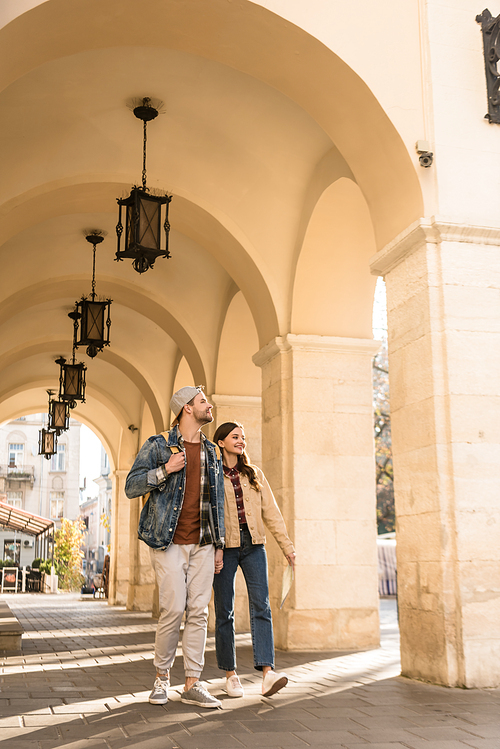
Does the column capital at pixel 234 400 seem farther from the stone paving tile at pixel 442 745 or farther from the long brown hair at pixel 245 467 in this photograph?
the stone paving tile at pixel 442 745

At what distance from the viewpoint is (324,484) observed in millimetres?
7992

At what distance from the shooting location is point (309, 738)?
347 centimetres

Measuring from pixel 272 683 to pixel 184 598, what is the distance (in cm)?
71

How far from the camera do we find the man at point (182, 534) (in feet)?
13.8

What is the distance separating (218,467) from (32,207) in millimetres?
5307

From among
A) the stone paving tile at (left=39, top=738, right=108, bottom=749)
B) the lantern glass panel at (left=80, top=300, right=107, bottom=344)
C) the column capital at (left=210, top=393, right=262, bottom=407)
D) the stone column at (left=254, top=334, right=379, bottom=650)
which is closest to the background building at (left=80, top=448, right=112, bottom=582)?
the column capital at (left=210, top=393, right=262, bottom=407)

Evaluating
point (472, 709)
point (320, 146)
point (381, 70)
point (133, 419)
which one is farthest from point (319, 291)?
point (133, 419)

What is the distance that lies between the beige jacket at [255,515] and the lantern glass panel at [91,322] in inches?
230

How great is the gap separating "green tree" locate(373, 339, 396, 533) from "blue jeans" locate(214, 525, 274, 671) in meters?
18.4

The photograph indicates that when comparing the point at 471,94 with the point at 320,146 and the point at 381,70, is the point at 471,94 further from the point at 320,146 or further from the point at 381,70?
the point at 320,146

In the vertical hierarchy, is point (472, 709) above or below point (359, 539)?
below

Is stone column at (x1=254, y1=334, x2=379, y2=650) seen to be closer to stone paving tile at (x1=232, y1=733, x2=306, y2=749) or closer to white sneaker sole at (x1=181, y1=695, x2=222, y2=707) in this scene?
white sneaker sole at (x1=181, y1=695, x2=222, y2=707)

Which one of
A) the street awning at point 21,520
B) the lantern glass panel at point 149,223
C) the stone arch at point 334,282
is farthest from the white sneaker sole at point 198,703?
the street awning at point 21,520

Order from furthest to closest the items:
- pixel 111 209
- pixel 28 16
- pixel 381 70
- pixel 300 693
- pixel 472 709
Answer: pixel 111 209 < pixel 381 70 < pixel 28 16 < pixel 300 693 < pixel 472 709
